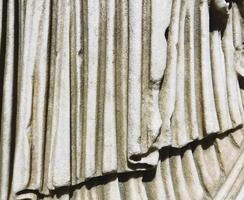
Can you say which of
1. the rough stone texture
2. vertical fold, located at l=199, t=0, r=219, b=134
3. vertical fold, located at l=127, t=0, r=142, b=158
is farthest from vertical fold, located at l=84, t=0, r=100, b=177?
vertical fold, located at l=199, t=0, r=219, b=134

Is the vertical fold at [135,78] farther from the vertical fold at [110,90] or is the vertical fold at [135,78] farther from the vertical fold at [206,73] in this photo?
the vertical fold at [206,73]

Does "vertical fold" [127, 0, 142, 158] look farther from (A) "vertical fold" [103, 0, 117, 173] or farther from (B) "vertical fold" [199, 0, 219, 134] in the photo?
(B) "vertical fold" [199, 0, 219, 134]

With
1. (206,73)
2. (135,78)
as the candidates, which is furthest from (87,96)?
(206,73)

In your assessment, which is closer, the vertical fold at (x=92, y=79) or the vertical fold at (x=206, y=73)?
the vertical fold at (x=92, y=79)

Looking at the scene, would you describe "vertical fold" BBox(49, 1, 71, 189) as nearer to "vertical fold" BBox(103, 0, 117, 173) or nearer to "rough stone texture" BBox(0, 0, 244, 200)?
"rough stone texture" BBox(0, 0, 244, 200)

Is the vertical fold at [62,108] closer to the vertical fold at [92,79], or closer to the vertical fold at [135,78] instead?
the vertical fold at [92,79]

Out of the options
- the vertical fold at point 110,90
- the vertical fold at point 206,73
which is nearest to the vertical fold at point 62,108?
the vertical fold at point 110,90

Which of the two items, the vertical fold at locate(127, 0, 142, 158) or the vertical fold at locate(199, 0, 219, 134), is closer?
the vertical fold at locate(127, 0, 142, 158)

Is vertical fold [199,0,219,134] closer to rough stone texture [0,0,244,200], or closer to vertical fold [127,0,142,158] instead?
rough stone texture [0,0,244,200]

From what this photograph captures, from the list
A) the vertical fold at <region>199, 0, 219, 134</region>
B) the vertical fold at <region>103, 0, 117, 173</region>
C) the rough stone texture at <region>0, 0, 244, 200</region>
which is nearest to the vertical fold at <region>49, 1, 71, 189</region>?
the rough stone texture at <region>0, 0, 244, 200</region>

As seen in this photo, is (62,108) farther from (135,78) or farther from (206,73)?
(206,73)

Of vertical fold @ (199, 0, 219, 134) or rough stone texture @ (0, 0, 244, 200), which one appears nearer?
rough stone texture @ (0, 0, 244, 200)

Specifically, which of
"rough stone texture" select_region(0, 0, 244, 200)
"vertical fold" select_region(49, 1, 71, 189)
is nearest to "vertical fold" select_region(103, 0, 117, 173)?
"rough stone texture" select_region(0, 0, 244, 200)

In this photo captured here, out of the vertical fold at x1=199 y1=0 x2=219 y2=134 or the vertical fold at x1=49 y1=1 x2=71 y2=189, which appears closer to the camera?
the vertical fold at x1=49 y1=1 x2=71 y2=189
